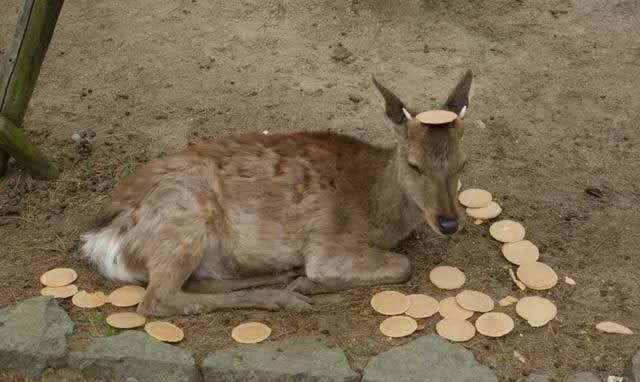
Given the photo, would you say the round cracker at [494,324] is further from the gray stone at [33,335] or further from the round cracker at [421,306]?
the gray stone at [33,335]

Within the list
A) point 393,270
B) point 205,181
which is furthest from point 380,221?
point 205,181

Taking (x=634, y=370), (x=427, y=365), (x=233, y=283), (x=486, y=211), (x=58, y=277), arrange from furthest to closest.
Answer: (x=486, y=211), (x=233, y=283), (x=58, y=277), (x=427, y=365), (x=634, y=370)

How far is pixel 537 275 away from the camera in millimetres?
5461

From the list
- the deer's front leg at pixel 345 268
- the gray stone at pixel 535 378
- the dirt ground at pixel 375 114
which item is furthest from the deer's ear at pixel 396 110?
the gray stone at pixel 535 378

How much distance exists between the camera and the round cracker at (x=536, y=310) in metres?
5.04

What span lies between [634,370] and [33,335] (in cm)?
337

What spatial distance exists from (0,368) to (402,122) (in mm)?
2836

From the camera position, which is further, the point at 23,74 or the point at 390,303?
the point at 23,74

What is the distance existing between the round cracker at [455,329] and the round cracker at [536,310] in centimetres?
34

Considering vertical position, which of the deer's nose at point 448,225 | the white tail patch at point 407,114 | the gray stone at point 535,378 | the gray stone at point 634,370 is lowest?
the gray stone at point 535,378

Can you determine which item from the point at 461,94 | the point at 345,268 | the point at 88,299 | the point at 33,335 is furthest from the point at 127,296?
the point at 461,94

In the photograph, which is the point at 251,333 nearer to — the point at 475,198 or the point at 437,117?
the point at 437,117

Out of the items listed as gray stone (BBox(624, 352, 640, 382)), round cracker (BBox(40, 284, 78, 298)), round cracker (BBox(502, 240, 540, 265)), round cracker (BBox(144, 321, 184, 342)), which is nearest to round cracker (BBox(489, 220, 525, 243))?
round cracker (BBox(502, 240, 540, 265))

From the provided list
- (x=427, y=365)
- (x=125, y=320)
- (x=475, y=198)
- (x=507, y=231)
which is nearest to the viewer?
(x=427, y=365)
